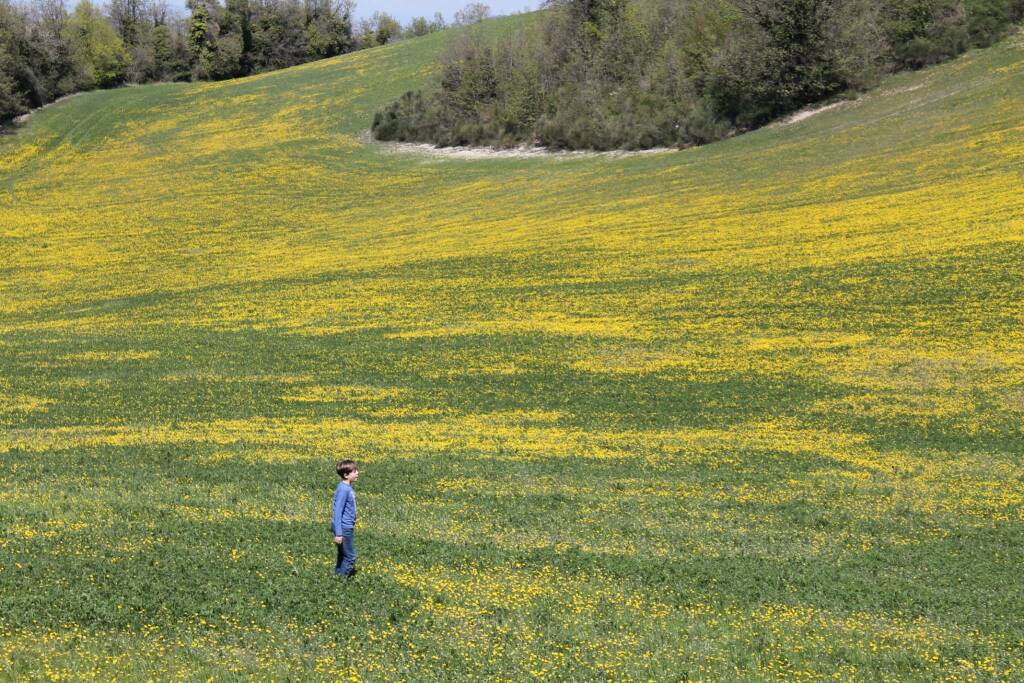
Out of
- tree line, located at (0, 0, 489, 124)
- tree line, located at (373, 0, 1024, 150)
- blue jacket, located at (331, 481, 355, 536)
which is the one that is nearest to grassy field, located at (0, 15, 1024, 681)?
blue jacket, located at (331, 481, 355, 536)

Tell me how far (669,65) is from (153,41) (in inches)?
3516

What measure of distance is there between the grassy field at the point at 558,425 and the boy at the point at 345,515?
0.78 meters

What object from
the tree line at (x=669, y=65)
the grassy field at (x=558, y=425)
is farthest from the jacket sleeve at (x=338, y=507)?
the tree line at (x=669, y=65)

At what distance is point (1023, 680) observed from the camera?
1215 centimetres

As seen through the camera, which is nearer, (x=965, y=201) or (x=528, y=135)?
(x=965, y=201)

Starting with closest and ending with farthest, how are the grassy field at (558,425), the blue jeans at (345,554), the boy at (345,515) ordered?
the grassy field at (558,425) < the boy at (345,515) < the blue jeans at (345,554)

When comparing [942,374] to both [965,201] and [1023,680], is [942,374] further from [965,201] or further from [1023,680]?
[965,201]

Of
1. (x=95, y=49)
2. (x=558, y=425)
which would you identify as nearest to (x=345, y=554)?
(x=558, y=425)

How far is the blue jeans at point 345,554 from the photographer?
14568mm

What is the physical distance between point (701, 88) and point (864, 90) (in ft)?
43.6

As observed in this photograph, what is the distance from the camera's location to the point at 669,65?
87938 millimetres

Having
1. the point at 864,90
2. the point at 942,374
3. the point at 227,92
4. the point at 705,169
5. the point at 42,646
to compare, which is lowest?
the point at 942,374

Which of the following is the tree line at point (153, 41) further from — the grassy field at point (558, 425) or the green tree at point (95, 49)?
the grassy field at point (558, 425)

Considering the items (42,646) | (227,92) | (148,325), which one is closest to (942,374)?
(42,646)
